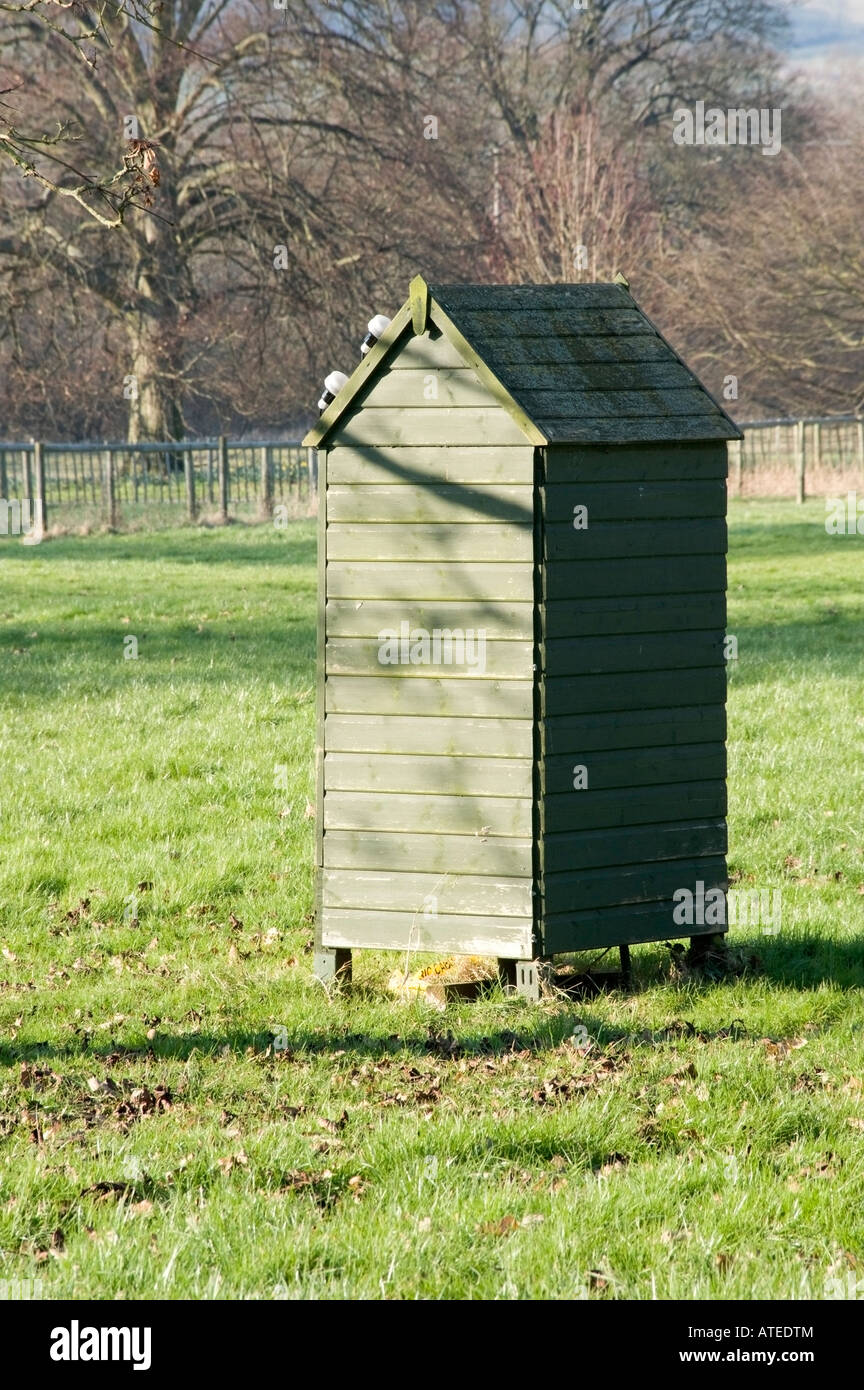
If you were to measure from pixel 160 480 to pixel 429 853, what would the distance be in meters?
24.3

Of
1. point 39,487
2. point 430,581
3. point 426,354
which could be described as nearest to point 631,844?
point 430,581

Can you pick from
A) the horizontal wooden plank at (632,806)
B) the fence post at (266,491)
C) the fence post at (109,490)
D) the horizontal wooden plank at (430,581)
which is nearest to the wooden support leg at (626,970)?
the horizontal wooden plank at (632,806)

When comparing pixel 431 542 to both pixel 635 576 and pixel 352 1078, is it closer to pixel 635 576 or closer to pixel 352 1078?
pixel 635 576

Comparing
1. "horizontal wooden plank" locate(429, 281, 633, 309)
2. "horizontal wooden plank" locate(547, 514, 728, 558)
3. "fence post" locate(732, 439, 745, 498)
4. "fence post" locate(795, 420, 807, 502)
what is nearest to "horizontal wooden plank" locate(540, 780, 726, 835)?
"horizontal wooden plank" locate(547, 514, 728, 558)

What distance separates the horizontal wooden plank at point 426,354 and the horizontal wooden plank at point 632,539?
70 centimetres

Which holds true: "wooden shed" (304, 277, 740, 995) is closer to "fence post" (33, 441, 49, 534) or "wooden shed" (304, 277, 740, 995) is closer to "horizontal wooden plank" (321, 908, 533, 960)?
"horizontal wooden plank" (321, 908, 533, 960)

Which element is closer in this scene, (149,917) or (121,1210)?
(121,1210)

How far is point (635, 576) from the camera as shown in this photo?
21.2ft

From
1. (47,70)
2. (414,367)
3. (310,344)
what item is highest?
(47,70)

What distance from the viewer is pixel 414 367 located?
6328mm
